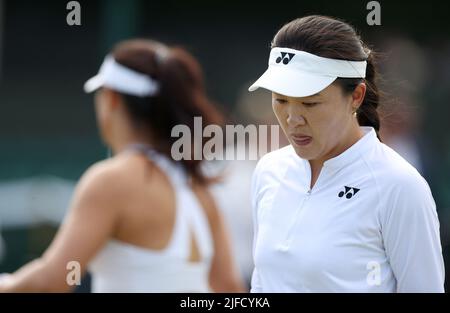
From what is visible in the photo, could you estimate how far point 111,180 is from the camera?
3428 mm

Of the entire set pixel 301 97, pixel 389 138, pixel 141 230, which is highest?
pixel 301 97

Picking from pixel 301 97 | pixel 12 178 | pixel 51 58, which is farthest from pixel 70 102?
pixel 301 97

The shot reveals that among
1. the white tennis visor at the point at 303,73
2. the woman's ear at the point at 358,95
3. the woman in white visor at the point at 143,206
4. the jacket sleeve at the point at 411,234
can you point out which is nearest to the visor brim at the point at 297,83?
the white tennis visor at the point at 303,73

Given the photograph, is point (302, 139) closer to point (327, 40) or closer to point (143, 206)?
point (327, 40)

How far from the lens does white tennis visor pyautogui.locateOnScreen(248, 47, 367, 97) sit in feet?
9.34

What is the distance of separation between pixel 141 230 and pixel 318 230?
843 mm

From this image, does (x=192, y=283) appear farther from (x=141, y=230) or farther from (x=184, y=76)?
(x=184, y=76)

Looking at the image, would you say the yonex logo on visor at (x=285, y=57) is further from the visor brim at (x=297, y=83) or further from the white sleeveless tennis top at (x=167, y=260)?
the white sleeveless tennis top at (x=167, y=260)

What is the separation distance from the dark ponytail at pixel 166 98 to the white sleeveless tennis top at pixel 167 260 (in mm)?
79

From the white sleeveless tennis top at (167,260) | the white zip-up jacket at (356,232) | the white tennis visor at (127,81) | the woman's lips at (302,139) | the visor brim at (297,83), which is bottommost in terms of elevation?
the white sleeveless tennis top at (167,260)

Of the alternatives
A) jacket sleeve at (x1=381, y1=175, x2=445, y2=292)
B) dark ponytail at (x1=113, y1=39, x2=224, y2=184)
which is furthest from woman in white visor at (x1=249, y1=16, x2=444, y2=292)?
dark ponytail at (x1=113, y1=39, x2=224, y2=184)

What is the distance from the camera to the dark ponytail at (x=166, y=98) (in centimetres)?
364

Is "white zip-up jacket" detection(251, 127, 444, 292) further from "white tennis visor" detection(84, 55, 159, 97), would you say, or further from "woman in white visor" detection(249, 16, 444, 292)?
"white tennis visor" detection(84, 55, 159, 97)
